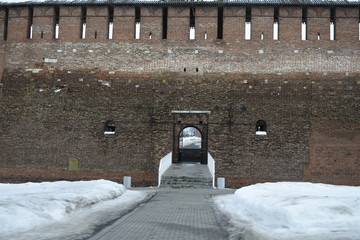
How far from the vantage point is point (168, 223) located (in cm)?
511

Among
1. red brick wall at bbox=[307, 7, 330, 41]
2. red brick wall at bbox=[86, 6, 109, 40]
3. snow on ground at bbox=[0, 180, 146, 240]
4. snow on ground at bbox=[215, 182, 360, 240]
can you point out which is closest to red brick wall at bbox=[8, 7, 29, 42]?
red brick wall at bbox=[86, 6, 109, 40]

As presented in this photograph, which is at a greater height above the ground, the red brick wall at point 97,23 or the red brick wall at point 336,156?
the red brick wall at point 97,23

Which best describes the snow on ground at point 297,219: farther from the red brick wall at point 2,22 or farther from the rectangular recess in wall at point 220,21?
the red brick wall at point 2,22

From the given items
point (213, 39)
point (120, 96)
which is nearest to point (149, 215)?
point (120, 96)

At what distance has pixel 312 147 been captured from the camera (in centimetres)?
1212

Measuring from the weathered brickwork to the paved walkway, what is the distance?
17.9 feet

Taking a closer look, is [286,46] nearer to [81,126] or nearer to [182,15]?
[182,15]

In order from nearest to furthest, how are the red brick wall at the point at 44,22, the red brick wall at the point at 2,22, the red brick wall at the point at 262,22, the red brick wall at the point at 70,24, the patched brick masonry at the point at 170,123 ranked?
the patched brick masonry at the point at 170,123 → the red brick wall at the point at 262,22 → the red brick wall at the point at 70,24 → the red brick wall at the point at 44,22 → the red brick wall at the point at 2,22

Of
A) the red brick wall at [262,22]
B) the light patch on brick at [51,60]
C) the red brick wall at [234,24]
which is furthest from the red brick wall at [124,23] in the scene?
the red brick wall at [262,22]

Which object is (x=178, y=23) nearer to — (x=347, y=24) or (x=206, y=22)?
(x=206, y=22)

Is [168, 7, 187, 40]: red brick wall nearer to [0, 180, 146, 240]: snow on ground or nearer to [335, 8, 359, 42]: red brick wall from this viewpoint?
[335, 8, 359, 42]: red brick wall

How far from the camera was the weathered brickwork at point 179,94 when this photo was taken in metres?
12.2

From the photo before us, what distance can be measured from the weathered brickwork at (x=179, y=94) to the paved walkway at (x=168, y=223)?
214 inches

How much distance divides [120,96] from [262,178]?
20.1ft
